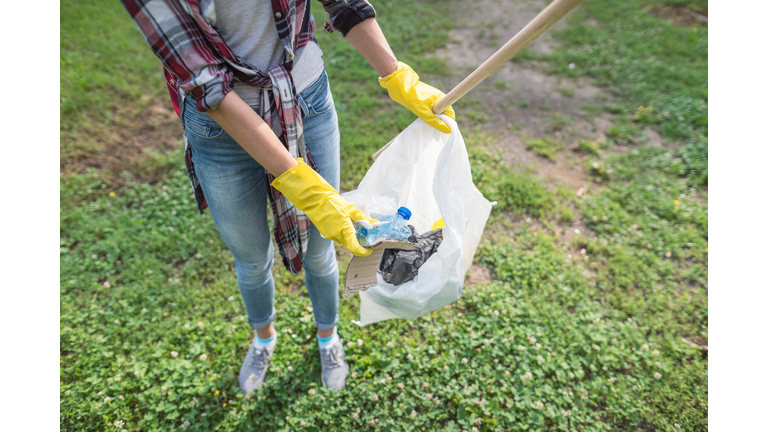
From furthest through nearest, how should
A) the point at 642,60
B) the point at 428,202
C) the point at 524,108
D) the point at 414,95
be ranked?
the point at 642,60 < the point at 524,108 < the point at 428,202 < the point at 414,95

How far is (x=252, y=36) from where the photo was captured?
1165 mm

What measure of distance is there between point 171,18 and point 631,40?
5.41 m

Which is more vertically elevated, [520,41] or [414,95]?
[520,41]

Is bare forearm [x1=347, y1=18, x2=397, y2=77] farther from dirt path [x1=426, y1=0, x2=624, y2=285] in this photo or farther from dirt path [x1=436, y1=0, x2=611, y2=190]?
dirt path [x1=436, y1=0, x2=611, y2=190]

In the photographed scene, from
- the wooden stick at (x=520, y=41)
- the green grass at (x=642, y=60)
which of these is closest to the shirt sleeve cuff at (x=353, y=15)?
the wooden stick at (x=520, y=41)

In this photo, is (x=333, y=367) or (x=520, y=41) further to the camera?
(x=333, y=367)

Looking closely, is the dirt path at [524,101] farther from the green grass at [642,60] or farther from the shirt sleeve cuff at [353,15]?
the shirt sleeve cuff at [353,15]

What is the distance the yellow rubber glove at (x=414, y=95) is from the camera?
1507mm

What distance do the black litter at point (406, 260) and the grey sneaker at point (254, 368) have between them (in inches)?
33.7

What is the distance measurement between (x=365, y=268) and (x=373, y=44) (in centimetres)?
82

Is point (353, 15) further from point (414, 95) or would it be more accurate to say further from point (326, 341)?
point (326, 341)

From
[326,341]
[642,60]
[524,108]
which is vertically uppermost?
[326,341]

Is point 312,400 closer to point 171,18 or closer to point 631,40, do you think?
point 171,18

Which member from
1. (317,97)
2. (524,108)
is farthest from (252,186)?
(524,108)
